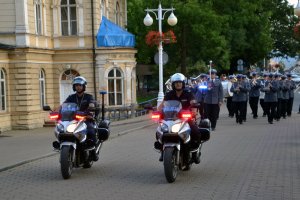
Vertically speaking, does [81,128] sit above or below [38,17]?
below

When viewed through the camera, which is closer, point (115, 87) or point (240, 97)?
point (240, 97)

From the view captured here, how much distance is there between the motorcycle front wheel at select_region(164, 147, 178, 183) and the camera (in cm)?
960

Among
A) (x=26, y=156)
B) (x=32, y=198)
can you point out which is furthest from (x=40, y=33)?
(x=32, y=198)

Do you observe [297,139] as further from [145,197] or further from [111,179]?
[145,197]

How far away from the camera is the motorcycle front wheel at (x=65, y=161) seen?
1023 cm

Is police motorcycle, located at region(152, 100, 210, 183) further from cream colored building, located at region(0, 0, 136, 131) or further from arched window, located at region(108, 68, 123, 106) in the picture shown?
arched window, located at region(108, 68, 123, 106)

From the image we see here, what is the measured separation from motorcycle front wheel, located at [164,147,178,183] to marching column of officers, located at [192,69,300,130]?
10249 millimetres

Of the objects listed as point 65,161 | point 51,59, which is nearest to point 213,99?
point 65,161

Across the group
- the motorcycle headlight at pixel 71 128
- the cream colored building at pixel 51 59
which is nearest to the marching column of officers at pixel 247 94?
the cream colored building at pixel 51 59

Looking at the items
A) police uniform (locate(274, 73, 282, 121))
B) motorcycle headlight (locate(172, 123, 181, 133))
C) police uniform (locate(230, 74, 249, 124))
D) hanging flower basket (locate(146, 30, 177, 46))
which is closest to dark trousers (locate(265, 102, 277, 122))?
police uniform (locate(230, 74, 249, 124))

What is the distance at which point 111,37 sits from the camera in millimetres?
31109

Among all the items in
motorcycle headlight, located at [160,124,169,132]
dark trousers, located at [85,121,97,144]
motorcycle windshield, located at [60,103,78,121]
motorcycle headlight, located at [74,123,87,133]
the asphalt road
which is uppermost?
motorcycle windshield, located at [60,103,78,121]

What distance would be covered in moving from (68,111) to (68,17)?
20.9m

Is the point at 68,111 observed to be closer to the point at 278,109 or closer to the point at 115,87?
the point at 278,109
